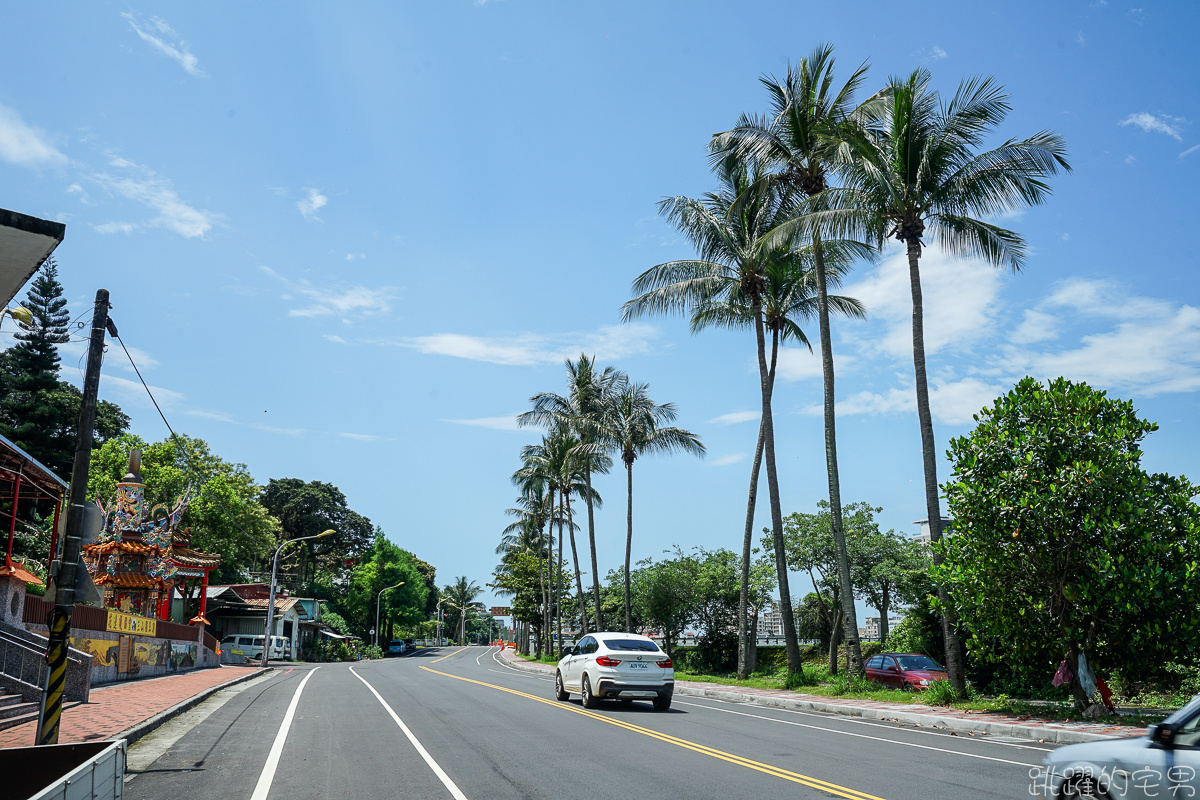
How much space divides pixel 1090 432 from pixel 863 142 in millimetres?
8727

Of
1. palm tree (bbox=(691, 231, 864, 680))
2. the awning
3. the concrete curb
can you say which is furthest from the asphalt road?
palm tree (bbox=(691, 231, 864, 680))

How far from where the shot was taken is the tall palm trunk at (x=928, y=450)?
58.9 feet

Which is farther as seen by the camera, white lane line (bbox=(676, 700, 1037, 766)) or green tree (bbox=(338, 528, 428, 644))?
green tree (bbox=(338, 528, 428, 644))

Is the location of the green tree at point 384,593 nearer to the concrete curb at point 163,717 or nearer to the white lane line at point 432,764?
the concrete curb at point 163,717

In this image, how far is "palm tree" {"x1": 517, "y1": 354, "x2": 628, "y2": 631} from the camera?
43969mm

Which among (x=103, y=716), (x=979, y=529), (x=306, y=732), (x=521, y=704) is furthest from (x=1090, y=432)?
(x=103, y=716)

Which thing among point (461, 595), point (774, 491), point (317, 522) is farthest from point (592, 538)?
point (461, 595)

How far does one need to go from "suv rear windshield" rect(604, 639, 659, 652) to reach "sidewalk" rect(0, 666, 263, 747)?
28.3 ft

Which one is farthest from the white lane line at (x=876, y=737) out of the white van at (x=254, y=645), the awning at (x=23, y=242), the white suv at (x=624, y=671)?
the white van at (x=254, y=645)

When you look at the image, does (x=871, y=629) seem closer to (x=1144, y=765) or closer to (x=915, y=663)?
(x=915, y=663)

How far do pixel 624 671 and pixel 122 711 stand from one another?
9.66 metres

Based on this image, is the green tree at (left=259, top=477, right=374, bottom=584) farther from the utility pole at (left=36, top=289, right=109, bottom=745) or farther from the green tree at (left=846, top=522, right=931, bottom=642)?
the utility pole at (left=36, top=289, right=109, bottom=745)

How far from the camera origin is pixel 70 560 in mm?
10703

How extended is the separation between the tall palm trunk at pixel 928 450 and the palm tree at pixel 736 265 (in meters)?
6.56
